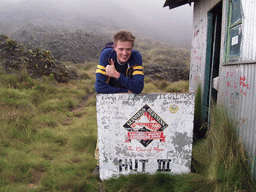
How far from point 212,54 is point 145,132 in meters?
3.13

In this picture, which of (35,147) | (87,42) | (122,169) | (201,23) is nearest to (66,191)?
(122,169)

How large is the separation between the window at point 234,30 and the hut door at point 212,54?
1.14 meters

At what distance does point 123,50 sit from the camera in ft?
7.72

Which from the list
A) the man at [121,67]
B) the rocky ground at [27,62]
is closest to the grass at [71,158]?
the man at [121,67]

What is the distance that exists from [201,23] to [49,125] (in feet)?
15.4

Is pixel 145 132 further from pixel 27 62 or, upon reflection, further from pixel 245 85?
pixel 27 62

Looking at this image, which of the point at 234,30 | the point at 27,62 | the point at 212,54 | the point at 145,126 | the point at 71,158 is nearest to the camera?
the point at 145,126

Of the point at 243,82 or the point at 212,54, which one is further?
the point at 212,54

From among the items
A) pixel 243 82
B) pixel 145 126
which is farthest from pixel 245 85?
pixel 145 126

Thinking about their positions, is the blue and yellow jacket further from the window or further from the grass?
the window

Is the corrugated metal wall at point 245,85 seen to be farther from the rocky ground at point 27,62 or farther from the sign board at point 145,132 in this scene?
the rocky ground at point 27,62

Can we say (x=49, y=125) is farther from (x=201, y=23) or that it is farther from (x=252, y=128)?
(x=201, y=23)

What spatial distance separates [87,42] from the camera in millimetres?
23578

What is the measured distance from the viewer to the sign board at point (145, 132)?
2.15m
